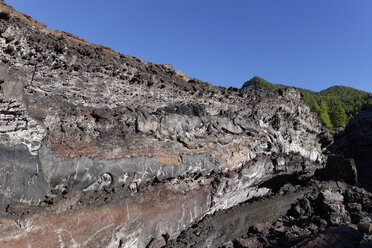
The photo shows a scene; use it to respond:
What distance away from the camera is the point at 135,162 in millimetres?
4664

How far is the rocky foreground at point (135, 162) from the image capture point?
3.71 m

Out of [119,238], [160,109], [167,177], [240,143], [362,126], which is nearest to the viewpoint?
[119,238]

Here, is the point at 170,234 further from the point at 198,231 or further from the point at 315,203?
the point at 315,203

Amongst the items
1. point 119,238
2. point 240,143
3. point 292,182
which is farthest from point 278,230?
point 119,238

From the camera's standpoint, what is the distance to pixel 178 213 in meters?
5.34

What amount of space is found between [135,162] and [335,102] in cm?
7671

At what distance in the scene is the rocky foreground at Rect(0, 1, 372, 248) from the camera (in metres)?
3.71

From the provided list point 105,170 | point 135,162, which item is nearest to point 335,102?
point 135,162

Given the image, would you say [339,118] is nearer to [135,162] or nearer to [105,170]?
[135,162]

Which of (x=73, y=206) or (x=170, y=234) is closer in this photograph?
(x=73, y=206)

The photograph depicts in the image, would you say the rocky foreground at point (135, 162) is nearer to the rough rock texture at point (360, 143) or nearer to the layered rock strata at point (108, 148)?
the layered rock strata at point (108, 148)

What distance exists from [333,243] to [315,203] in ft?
10.7

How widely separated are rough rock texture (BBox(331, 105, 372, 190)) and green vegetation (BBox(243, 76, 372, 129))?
71.0ft

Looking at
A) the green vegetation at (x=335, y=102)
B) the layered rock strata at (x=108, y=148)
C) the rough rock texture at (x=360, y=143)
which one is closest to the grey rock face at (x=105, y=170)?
the layered rock strata at (x=108, y=148)
